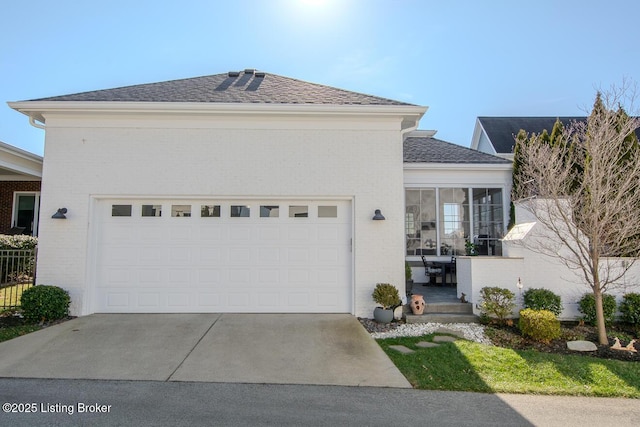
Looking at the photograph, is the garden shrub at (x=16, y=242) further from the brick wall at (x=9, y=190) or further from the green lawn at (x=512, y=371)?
the green lawn at (x=512, y=371)

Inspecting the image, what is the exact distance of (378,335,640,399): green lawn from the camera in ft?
14.8

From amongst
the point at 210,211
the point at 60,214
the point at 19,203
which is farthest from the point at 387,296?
the point at 19,203

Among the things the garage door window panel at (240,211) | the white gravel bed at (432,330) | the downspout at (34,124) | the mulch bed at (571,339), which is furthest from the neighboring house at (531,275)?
the downspout at (34,124)

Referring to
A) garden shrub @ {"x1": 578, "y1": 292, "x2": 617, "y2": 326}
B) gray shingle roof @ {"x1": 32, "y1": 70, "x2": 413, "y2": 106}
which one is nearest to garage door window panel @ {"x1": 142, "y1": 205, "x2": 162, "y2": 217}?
gray shingle roof @ {"x1": 32, "y1": 70, "x2": 413, "y2": 106}

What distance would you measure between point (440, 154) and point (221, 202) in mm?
7039

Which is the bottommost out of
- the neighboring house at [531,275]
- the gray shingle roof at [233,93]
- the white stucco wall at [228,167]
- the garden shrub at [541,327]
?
the garden shrub at [541,327]

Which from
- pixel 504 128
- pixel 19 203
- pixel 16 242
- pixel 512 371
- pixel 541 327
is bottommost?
pixel 512 371

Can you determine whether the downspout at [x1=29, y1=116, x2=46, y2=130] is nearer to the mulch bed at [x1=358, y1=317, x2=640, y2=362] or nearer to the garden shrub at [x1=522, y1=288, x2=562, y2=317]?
the mulch bed at [x1=358, y1=317, x2=640, y2=362]

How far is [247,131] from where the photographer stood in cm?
812

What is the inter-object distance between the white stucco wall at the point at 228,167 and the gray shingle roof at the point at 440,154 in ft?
10.4

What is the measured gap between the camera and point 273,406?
3918 millimetres

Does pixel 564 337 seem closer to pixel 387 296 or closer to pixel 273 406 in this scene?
pixel 387 296

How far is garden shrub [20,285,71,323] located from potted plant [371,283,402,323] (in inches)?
246

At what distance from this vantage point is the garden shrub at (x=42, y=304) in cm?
703
